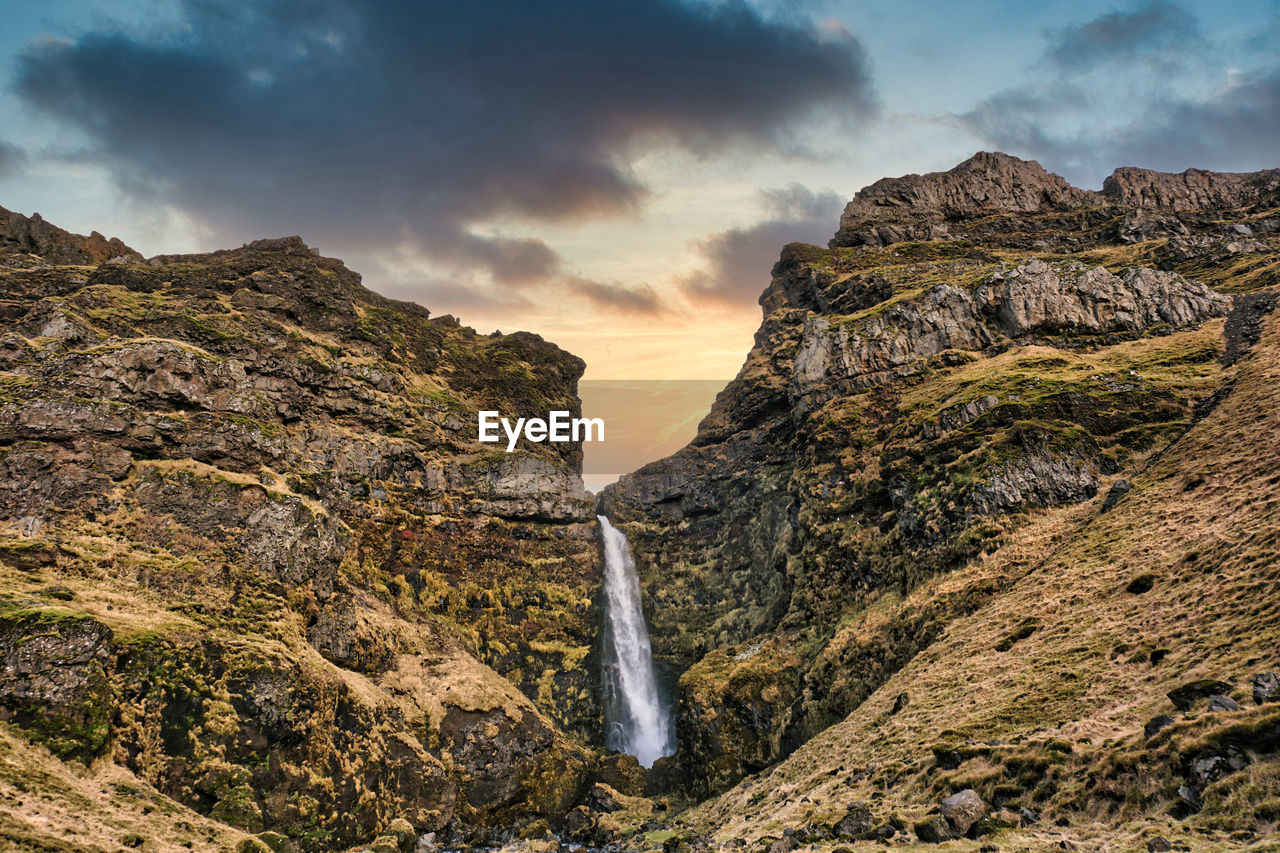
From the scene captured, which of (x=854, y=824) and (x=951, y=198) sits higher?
(x=951, y=198)

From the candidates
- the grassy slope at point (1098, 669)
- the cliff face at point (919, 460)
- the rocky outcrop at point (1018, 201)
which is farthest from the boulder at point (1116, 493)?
the rocky outcrop at point (1018, 201)

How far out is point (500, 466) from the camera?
83.4 metres

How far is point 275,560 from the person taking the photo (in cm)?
4628

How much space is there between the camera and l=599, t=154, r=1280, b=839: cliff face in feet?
143

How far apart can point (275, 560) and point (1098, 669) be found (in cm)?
5420

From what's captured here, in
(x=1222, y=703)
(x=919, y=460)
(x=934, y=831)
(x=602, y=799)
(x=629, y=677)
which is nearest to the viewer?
(x=1222, y=703)

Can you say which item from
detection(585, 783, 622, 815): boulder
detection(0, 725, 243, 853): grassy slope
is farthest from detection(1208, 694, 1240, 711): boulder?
detection(585, 783, 622, 815): boulder

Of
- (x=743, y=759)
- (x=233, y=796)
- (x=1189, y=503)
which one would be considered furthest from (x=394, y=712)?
(x=1189, y=503)

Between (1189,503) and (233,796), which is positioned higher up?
(1189,503)

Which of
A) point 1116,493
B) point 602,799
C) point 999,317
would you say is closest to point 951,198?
point 999,317

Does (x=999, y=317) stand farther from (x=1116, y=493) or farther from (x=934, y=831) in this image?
(x=934, y=831)

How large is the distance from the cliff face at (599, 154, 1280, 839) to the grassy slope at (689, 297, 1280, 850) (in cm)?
42

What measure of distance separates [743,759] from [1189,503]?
135 feet

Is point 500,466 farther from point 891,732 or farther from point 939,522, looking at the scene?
point 891,732
